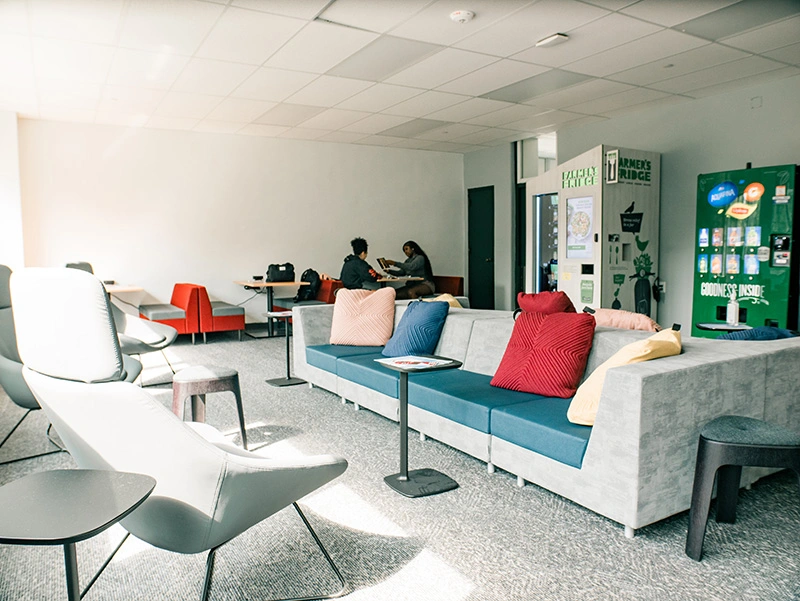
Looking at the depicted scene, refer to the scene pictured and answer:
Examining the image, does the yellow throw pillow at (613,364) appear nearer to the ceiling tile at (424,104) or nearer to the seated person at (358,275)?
the ceiling tile at (424,104)

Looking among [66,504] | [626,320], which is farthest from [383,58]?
[66,504]

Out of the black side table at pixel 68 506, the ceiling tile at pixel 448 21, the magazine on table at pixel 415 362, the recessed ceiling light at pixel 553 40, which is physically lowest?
the magazine on table at pixel 415 362

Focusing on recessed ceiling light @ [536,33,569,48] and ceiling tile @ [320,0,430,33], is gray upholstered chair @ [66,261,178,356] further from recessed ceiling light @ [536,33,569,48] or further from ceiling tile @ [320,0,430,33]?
recessed ceiling light @ [536,33,569,48]

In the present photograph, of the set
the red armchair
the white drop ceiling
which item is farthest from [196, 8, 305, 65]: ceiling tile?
the red armchair

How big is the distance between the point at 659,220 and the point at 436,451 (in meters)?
5.06

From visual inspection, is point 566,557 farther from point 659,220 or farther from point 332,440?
point 659,220

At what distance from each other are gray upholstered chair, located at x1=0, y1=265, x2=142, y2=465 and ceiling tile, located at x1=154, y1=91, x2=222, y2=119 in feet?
10.5

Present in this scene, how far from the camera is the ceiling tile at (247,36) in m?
4.09

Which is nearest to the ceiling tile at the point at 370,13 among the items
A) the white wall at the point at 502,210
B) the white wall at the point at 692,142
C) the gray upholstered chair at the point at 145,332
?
the gray upholstered chair at the point at 145,332

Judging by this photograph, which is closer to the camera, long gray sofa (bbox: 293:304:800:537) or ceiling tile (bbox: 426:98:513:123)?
long gray sofa (bbox: 293:304:800:537)

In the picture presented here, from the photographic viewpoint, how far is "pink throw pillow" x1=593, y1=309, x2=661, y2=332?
3.15 m

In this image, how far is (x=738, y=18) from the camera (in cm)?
422

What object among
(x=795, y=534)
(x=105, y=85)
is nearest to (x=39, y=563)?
(x=795, y=534)

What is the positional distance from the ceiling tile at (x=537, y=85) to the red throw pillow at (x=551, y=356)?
3.24m
